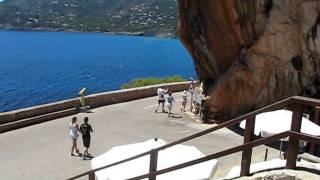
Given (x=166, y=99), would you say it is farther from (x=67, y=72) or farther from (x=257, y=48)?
(x=67, y=72)

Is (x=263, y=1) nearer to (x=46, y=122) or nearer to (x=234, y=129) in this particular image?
(x=234, y=129)

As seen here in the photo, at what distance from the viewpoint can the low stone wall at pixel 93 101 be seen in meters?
22.0

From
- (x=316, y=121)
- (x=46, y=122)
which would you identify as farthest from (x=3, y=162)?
(x=316, y=121)

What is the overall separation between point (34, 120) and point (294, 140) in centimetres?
1806

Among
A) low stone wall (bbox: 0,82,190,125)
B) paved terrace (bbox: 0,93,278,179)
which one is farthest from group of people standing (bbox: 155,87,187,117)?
low stone wall (bbox: 0,82,190,125)

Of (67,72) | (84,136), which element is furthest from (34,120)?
(67,72)

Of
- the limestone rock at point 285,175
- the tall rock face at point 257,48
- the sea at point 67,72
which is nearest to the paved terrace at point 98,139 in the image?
the tall rock face at point 257,48

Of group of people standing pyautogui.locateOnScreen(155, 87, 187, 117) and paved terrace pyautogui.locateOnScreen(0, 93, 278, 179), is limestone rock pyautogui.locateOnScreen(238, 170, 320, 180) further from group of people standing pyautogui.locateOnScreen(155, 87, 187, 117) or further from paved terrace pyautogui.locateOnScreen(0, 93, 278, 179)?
group of people standing pyautogui.locateOnScreen(155, 87, 187, 117)

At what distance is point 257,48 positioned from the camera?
21578mm

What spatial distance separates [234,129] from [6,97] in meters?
51.5

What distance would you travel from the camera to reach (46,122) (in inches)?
892

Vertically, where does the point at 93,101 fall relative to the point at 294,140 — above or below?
below

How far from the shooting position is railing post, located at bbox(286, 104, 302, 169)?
5523 millimetres

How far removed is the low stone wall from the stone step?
1.21 feet
